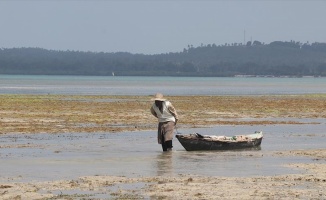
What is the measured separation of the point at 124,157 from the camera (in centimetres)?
2622

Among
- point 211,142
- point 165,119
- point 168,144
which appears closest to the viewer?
point 165,119

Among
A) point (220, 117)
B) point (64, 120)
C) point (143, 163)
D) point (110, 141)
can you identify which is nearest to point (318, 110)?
point (220, 117)

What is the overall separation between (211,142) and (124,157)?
11.2 feet

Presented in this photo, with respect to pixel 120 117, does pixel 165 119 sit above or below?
above

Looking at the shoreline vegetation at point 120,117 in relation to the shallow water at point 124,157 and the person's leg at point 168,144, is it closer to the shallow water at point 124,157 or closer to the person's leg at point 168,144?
the shallow water at point 124,157

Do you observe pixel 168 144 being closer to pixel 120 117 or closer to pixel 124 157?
pixel 124 157

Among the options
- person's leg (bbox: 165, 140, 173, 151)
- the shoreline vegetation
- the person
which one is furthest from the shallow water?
the shoreline vegetation

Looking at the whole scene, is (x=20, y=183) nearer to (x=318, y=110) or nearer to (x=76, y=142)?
(x=76, y=142)

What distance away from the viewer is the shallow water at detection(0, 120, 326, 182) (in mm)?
21891

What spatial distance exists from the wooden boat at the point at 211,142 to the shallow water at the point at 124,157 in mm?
383

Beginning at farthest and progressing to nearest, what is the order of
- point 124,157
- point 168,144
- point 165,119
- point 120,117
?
point 120,117
point 168,144
point 165,119
point 124,157

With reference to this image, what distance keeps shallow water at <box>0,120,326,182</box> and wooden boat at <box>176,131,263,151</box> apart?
383 mm

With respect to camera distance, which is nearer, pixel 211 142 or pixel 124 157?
pixel 124 157

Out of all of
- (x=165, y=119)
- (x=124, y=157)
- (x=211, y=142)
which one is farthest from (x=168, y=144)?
(x=124, y=157)
